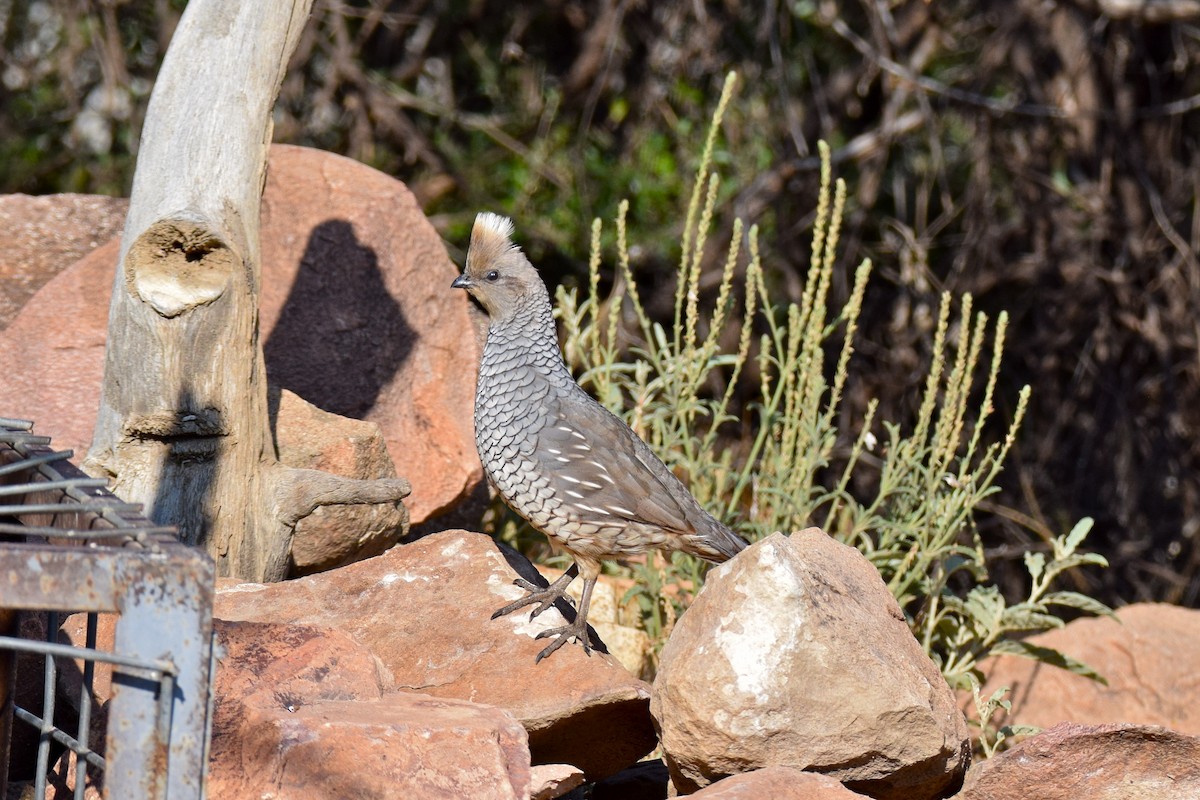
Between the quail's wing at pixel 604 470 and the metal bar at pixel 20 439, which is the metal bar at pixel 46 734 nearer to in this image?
the metal bar at pixel 20 439

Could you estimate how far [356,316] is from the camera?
16.5ft

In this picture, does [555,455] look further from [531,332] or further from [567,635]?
[567,635]

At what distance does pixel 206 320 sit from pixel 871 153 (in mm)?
4782

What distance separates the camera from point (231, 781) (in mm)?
2816

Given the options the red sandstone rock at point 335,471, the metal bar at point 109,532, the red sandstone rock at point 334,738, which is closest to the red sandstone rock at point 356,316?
the red sandstone rock at point 335,471

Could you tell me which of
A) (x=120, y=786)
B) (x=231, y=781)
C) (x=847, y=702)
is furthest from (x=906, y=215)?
(x=120, y=786)

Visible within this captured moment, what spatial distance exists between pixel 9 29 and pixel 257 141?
198 inches

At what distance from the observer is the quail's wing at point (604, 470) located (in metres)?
4.07

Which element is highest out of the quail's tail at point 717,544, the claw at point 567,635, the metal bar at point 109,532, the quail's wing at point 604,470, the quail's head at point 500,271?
the quail's head at point 500,271

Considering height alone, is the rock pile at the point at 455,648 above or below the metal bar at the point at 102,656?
below

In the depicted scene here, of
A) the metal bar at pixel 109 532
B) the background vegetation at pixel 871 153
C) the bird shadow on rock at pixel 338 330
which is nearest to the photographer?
the metal bar at pixel 109 532

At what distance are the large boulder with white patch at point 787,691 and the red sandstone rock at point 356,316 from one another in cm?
170

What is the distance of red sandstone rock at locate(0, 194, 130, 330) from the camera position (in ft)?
16.9

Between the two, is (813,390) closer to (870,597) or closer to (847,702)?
(870,597)
